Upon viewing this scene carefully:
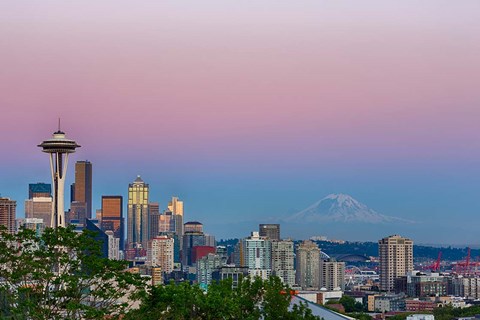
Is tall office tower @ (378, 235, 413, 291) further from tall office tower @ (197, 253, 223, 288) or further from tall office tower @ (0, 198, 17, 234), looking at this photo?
tall office tower @ (0, 198, 17, 234)

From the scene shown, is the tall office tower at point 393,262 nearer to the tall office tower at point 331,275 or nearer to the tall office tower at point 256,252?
the tall office tower at point 331,275

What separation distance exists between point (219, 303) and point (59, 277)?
145 inches

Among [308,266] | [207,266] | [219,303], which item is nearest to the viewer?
[219,303]

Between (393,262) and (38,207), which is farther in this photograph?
(393,262)

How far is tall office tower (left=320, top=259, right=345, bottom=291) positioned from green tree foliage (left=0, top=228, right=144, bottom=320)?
6251 inches

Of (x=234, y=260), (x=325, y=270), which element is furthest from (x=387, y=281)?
(x=234, y=260)

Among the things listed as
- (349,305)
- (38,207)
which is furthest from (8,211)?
(349,305)

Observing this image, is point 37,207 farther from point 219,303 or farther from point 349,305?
point 219,303

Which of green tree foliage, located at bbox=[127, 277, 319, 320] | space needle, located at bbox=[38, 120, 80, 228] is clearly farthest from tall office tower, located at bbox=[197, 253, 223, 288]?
green tree foliage, located at bbox=[127, 277, 319, 320]

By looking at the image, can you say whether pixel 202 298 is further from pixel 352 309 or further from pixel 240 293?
pixel 352 309

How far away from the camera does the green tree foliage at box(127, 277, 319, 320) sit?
26406 millimetres

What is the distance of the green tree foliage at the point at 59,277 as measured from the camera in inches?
976

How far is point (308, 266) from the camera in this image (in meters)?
188

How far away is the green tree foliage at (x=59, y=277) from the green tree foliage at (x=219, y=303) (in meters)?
0.75
